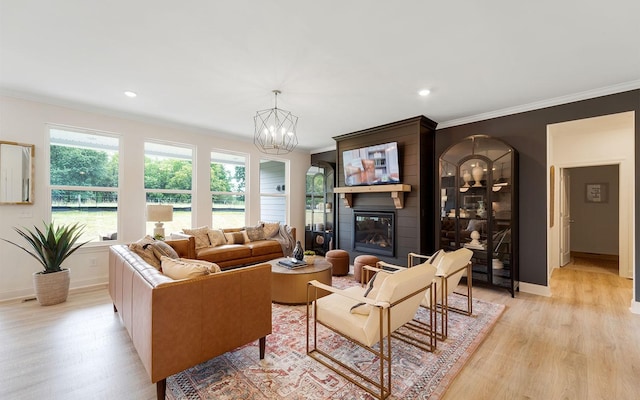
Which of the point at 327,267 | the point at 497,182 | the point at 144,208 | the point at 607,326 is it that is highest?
the point at 497,182

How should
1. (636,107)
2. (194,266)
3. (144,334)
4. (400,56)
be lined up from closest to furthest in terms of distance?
(144,334)
(194,266)
(400,56)
(636,107)

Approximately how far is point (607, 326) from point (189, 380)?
4095mm

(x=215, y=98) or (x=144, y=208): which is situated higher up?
(x=215, y=98)

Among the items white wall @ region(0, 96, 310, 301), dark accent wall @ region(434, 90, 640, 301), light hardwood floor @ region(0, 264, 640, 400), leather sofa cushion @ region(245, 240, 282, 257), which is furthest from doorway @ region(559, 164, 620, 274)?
white wall @ region(0, 96, 310, 301)

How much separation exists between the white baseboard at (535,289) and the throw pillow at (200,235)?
5.08m

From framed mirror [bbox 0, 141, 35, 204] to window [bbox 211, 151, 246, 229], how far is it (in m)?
2.56

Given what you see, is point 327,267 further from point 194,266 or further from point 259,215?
point 259,215

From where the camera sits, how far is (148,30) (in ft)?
7.36

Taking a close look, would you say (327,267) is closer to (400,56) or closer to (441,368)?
(441,368)

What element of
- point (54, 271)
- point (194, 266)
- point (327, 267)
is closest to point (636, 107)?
point (327, 267)

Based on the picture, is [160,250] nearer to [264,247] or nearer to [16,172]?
[264,247]

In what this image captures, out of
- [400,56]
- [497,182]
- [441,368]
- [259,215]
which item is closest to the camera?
[441,368]

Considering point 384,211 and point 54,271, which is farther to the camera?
point 384,211

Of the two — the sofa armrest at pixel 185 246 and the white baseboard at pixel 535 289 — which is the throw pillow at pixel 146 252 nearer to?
the sofa armrest at pixel 185 246
